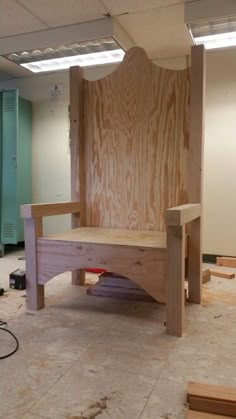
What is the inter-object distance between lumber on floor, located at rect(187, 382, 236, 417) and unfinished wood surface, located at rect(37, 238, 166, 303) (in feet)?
1.84

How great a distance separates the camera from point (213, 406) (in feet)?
3.31

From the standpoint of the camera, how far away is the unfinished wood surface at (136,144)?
6.89 ft

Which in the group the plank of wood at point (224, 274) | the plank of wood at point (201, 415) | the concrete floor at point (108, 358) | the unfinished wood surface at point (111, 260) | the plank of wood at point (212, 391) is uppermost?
the unfinished wood surface at point (111, 260)

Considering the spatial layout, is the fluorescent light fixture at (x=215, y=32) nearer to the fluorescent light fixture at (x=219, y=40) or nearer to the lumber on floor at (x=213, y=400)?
the fluorescent light fixture at (x=219, y=40)

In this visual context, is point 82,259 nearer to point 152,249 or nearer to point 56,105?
point 152,249

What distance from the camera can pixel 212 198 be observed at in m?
3.15

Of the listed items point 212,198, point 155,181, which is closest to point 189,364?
point 155,181

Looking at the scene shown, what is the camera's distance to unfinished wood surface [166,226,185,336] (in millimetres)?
1529

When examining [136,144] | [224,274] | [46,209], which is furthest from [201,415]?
[224,274]

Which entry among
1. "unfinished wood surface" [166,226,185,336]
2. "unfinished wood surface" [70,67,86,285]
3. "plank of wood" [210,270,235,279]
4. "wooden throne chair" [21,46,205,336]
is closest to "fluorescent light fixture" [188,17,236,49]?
"wooden throne chair" [21,46,205,336]

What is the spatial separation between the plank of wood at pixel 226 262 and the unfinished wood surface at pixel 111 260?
155 cm

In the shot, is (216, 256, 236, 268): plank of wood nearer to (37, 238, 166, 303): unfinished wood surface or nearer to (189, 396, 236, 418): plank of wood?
(37, 238, 166, 303): unfinished wood surface

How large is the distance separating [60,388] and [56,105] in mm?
3117

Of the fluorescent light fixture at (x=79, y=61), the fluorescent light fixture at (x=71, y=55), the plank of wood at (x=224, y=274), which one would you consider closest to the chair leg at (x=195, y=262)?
the plank of wood at (x=224, y=274)
